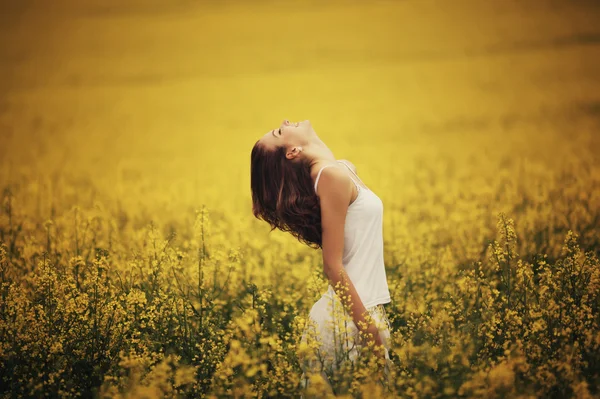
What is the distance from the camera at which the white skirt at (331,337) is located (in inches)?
126

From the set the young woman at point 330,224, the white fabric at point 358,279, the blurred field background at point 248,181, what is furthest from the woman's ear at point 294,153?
the blurred field background at point 248,181

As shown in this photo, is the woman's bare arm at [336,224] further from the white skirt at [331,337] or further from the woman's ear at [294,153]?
the woman's ear at [294,153]

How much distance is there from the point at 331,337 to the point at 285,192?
2.33 ft

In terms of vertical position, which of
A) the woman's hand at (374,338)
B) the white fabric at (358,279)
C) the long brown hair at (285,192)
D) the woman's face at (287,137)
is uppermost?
the woman's face at (287,137)

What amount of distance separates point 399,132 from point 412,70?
3.98 ft

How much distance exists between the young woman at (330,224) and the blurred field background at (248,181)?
6.4 inches

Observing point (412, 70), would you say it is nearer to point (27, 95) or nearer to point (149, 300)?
point (27, 95)

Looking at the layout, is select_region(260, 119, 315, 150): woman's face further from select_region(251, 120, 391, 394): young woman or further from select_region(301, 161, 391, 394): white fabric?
select_region(301, 161, 391, 394): white fabric

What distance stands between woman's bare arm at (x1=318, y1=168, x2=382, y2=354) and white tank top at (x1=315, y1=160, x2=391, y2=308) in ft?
0.37

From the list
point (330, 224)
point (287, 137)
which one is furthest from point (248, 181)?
point (330, 224)

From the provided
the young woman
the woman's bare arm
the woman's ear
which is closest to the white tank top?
the young woman

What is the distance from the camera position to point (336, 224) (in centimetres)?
311

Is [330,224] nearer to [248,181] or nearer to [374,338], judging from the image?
[374,338]

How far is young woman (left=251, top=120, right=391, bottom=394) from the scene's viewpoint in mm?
3117
